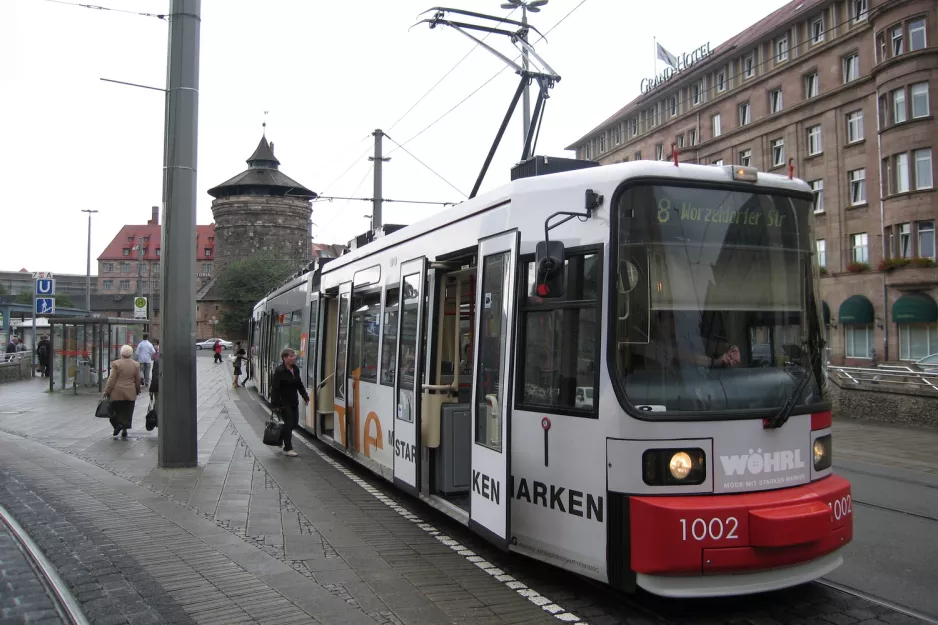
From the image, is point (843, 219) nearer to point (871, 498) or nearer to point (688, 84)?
point (688, 84)

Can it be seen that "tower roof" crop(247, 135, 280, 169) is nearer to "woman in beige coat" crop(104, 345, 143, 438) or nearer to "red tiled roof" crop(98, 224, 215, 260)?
"red tiled roof" crop(98, 224, 215, 260)

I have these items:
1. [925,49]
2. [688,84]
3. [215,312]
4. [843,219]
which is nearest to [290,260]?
[215,312]

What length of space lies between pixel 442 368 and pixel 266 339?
1662cm

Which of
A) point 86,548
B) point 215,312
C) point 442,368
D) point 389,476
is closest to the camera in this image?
point 86,548

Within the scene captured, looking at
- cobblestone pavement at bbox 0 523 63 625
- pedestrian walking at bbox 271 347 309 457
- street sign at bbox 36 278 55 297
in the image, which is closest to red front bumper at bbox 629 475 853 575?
cobblestone pavement at bbox 0 523 63 625

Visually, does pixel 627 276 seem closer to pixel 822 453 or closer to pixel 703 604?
pixel 822 453

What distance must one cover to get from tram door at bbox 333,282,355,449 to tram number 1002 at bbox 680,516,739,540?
Answer: 21.8ft

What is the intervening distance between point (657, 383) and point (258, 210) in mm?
87458

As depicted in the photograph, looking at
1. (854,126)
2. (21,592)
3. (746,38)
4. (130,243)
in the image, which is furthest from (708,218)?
(130,243)

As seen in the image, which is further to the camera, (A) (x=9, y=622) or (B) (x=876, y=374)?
(B) (x=876, y=374)

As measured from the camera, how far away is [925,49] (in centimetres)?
3406

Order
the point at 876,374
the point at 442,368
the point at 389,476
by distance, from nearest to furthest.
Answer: the point at 442,368, the point at 389,476, the point at 876,374

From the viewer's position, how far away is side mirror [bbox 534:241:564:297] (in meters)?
5.57

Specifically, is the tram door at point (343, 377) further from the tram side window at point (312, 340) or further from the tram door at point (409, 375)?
the tram door at point (409, 375)
